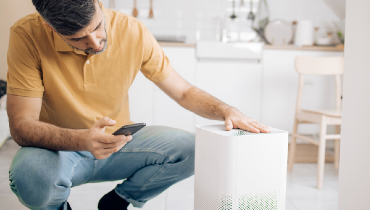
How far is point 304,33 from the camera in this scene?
3.03 metres

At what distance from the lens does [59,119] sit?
109 cm

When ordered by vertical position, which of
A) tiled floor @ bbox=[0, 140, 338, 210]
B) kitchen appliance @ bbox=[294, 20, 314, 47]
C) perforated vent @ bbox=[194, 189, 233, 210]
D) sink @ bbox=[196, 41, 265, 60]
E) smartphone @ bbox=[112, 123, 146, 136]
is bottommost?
tiled floor @ bbox=[0, 140, 338, 210]

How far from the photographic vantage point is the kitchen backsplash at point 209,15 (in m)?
3.28

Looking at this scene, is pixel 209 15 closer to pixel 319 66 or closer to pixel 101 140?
pixel 319 66

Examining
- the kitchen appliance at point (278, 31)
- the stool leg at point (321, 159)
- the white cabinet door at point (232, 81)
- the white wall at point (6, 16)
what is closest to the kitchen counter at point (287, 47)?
the white cabinet door at point (232, 81)

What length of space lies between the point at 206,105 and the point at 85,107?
0.43m

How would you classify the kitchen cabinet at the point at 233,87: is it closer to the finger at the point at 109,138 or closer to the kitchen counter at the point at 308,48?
the kitchen counter at the point at 308,48

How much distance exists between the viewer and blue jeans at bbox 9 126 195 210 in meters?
0.96

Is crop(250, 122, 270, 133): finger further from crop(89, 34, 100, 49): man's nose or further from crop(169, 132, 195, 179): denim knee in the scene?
crop(89, 34, 100, 49): man's nose

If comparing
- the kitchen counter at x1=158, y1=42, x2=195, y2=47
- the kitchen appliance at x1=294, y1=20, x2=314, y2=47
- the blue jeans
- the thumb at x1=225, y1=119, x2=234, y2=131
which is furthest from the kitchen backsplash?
the thumb at x1=225, y1=119, x2=234, y2=131

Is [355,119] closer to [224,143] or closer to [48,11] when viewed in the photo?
[224,143]

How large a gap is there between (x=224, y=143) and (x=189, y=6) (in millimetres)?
2746

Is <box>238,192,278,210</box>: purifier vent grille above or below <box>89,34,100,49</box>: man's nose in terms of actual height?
below

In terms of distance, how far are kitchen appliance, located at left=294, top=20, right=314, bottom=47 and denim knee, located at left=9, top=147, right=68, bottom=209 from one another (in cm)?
271
